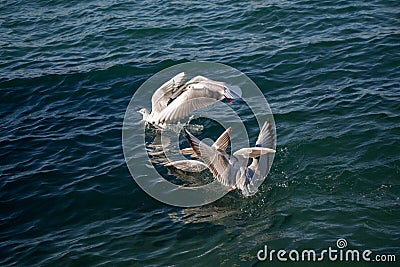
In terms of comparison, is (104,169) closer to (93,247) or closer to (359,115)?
(93,247)

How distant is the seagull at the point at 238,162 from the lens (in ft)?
27.5

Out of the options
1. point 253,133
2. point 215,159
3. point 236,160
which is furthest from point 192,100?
point 215,159

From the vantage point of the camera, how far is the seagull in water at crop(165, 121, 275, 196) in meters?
8.40

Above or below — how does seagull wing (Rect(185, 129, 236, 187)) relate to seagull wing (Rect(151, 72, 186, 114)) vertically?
below

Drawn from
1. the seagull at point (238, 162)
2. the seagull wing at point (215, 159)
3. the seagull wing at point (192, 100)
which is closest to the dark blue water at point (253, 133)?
A: the seagull at point (238, 162)

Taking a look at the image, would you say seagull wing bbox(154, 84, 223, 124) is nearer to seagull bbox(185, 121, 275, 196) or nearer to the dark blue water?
the dark blue water

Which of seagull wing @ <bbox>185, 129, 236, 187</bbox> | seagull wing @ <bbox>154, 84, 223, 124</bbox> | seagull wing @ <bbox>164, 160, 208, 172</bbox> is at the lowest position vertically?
seagull wing @ <bbox>164, 160, 208, 172</bbox>

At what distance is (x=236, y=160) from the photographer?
8.85 metres

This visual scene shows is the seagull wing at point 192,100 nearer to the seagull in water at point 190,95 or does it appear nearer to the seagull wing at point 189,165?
the seagull in water at point 190,95

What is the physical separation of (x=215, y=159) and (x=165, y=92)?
9.43ft

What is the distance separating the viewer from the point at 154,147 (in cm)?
1082

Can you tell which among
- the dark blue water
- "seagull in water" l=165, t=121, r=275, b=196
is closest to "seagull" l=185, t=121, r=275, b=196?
"seagull in water" l=165, t=121, r=275, b=196

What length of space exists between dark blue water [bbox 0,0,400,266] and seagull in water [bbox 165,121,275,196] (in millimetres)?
251

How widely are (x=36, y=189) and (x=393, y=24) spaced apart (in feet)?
30.3
